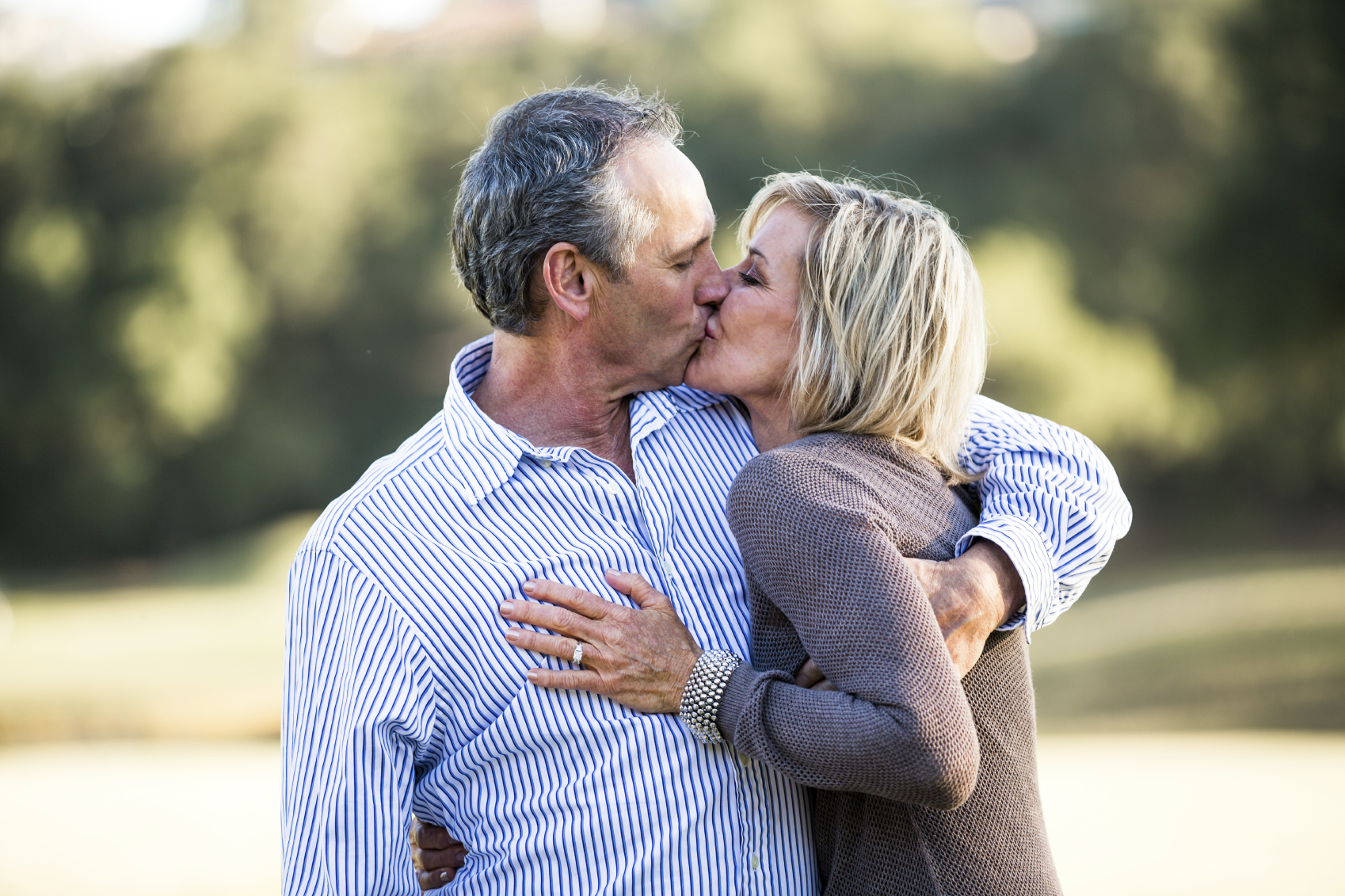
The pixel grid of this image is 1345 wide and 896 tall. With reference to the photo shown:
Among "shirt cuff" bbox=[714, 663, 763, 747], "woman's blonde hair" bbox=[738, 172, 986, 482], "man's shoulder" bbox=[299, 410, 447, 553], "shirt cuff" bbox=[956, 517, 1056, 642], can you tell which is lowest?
"shirt cuff" bbox=[714, 663, 763, 747]

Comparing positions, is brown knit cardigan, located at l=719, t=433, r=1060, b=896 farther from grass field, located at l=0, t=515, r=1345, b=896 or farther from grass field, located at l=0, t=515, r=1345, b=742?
grass field, located at l=0, t=515, r=1345, b=742

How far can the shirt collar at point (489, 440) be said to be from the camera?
1716mm

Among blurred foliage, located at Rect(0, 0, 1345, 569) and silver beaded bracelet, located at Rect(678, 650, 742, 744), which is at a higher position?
blurred foliage, located at Rect(0, 0, 1345, 569)

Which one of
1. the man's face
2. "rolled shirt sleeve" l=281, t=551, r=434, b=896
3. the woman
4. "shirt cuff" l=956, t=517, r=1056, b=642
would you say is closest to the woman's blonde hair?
the woman

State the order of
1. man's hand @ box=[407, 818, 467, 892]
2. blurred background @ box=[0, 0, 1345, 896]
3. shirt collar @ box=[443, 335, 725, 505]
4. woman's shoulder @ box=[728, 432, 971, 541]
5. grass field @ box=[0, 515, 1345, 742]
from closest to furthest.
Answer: woman's shoulder @ box=[728, 432, 971, 541] → shirt collar @ box=[443, 335, 725, 505] → man's hand @ box=[407, 818, 467, 892] → grass field @ box=[0, 515, 1345, 742] → blurred background @ box=[0, 0, 1345, 896]

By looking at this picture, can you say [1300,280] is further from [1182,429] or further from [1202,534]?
[1202,534]

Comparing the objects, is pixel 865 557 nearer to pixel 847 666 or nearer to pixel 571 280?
pixel 847 666

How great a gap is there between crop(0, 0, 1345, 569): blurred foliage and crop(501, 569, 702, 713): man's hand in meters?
9.25

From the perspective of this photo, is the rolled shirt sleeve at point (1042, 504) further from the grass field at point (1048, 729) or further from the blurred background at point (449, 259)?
the blurred background at point (449, 259)

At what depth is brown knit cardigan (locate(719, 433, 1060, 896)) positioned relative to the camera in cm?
134

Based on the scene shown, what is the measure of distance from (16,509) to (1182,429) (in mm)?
11692

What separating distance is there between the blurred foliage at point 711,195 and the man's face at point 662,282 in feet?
28.9

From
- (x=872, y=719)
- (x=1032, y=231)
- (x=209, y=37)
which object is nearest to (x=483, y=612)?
(x=872, y=719)

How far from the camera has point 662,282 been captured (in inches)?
73.7
